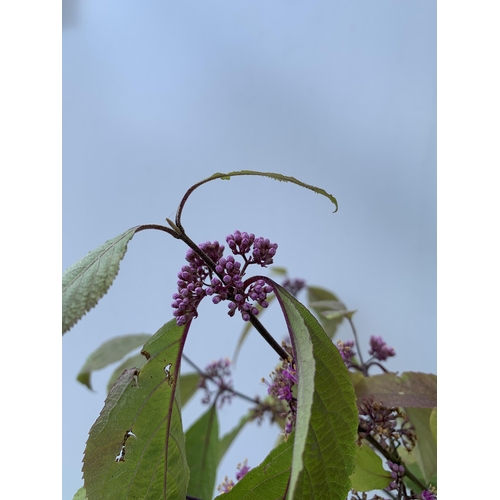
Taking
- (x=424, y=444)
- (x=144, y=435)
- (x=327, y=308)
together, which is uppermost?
(x=327, y=308)

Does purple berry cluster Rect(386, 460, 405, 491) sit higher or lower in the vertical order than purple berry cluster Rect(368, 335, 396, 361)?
lower

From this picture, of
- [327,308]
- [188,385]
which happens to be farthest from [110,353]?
[327,308]

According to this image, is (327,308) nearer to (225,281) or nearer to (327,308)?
(327,308)

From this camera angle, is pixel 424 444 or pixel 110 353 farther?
pixel 110 353

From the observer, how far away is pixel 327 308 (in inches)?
19.6

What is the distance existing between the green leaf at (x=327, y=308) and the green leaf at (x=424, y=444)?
91mm

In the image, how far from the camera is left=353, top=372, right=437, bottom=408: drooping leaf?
1.08ft

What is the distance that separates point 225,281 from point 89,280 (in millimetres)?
66

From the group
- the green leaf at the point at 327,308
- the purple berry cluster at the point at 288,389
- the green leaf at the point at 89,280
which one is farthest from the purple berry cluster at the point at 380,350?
the green leaf at the point at 89,280

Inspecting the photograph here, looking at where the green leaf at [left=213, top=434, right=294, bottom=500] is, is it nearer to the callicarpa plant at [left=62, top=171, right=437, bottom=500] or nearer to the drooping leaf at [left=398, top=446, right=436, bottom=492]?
the callicarpa plant at [left=62, top=171, right=437, bottom=500]

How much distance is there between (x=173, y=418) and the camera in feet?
0.93

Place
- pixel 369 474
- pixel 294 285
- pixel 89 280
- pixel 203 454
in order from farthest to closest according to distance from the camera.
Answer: pixel 294 285
pixel 203 454
pixel 369 474
pixel 89 280

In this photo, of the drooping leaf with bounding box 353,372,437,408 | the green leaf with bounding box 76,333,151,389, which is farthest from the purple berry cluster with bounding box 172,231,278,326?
the green leaf with bounding box 76,333,151,389

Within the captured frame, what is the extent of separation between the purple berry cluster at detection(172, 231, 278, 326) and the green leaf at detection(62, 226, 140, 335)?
0.04 m
